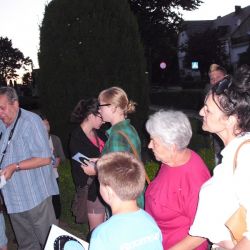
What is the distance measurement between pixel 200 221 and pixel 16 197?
236 cm

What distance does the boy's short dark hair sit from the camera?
2.21m

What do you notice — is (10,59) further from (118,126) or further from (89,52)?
(118,126)

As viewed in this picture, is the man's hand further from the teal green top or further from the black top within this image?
the teal green top

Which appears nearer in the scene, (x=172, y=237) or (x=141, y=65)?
(x=172, y=237)

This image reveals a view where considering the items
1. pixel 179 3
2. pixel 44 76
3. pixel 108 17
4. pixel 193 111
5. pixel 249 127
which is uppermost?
pixel 179 3

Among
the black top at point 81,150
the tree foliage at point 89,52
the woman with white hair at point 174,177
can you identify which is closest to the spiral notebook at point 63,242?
the woman with white hair at point 174,177

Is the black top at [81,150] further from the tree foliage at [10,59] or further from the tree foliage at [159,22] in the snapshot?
the tree foliage at [10,59]

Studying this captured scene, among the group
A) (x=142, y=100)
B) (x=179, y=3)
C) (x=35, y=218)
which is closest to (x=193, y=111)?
(x=179, y=3)

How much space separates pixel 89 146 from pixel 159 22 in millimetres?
19610

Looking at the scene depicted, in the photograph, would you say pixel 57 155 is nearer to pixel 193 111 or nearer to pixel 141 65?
pixel 141 65

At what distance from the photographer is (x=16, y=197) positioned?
3.89m

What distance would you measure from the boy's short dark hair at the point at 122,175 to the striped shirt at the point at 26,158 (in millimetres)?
1669

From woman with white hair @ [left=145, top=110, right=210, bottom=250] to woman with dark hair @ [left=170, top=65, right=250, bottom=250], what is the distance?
412 millimetres

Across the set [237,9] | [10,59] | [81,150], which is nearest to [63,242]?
[81,150]
